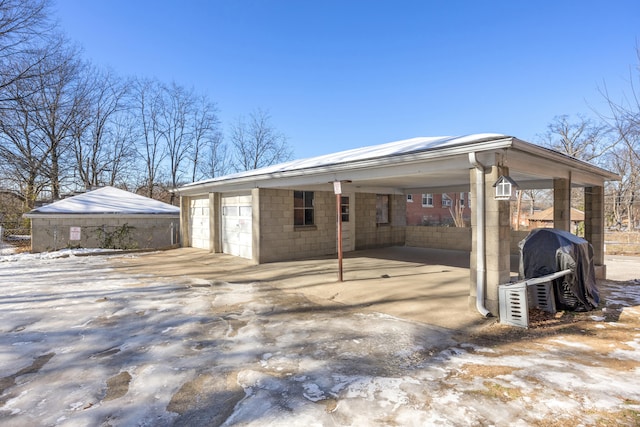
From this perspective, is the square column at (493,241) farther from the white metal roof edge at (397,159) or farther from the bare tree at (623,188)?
the bare tree at (623,188)

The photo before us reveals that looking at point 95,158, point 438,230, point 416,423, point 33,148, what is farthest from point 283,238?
point 95,158

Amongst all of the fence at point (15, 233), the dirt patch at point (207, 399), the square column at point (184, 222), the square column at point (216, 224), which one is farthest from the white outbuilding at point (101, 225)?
the dirt patch at point (207, 399)

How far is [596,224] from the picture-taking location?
906cm

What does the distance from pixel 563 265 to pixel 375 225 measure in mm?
8555

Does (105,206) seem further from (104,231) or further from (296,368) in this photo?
(296,368)

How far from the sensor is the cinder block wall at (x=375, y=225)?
1316 cm

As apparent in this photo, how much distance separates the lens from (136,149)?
103ft

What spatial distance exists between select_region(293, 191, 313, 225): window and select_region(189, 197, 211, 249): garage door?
4562mm

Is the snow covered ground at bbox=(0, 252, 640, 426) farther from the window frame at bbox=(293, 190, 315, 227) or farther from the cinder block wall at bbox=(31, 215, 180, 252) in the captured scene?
the cinder block wall at bbox=(31, 215, 180, 252)

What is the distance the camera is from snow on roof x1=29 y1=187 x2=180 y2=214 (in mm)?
15036

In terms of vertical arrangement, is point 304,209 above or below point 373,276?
above

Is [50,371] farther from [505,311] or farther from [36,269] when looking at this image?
[36,269]

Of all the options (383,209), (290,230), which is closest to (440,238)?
(383,209)

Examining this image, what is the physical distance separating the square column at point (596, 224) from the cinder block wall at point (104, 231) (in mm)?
15930
